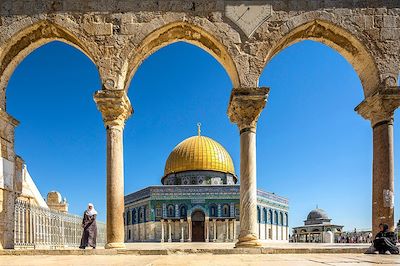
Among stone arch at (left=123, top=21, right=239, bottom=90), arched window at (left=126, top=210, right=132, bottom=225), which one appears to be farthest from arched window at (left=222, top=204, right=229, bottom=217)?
stone arch at (left=123, top=21, right=239, bottom=90)

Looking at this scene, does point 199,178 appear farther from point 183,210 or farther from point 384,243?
point 384,243

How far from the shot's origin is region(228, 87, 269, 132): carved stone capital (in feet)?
31.1

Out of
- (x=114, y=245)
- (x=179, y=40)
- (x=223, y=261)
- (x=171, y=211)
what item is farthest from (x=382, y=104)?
(x=171, y=211)

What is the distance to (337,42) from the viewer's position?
10.4m

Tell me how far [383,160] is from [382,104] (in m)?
1.20

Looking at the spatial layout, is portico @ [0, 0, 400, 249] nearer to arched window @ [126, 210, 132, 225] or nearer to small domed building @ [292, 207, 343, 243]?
arched window @ [126, 210, 132, 225]

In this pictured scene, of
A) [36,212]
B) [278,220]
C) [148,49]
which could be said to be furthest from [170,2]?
[278,220]

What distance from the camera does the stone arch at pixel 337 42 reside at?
9.80 metres

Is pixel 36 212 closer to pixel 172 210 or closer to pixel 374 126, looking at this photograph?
pixel 374 126

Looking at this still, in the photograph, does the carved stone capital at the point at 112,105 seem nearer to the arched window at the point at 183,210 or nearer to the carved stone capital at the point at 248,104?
the carved stone capital at the point at 248,104

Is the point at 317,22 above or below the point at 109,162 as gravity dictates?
above

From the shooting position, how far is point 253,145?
9.66 meters

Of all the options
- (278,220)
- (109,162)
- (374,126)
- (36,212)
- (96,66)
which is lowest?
(278,220)

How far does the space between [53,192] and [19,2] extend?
13127mm
